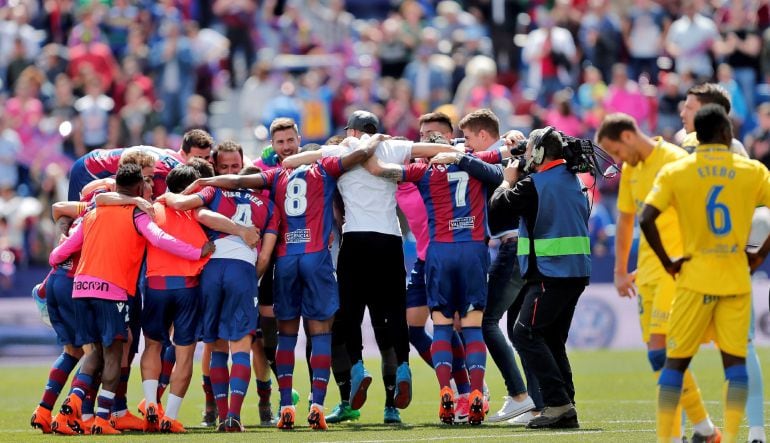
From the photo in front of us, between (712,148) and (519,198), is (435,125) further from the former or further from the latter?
(712,148)

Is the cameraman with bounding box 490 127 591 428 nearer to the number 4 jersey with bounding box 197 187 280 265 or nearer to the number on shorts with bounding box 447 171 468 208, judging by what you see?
the number on shorts with bounding box 447 171 468 208

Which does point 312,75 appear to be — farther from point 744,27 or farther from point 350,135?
point 350,135

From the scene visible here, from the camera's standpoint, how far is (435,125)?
13188 mm

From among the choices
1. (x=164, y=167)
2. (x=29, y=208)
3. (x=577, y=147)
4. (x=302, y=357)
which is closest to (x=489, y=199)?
(x=577, y=147)

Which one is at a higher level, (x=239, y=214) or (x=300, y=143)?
Answer: (x=300, y=143)

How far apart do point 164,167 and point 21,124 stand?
42.5 feet

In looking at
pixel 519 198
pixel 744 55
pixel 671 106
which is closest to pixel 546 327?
pixel 519 198

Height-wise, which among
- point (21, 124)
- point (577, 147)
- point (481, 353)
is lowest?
point (481, 353)

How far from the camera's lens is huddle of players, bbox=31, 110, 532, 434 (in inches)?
472

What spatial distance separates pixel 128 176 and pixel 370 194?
6.83 ft

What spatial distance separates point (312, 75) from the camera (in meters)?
25.1

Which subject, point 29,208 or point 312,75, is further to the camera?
point 312,75

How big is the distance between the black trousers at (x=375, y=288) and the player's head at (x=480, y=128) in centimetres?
117

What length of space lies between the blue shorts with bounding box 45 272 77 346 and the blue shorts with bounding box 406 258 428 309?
300 centimetres
